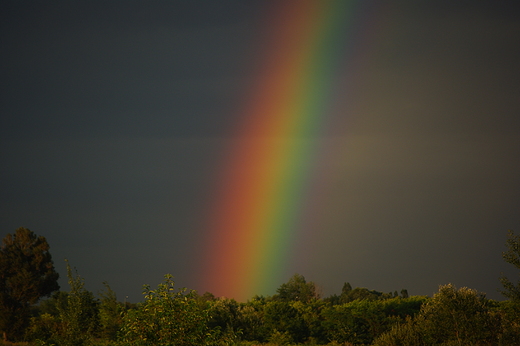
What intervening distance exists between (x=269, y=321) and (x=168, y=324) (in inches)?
1975

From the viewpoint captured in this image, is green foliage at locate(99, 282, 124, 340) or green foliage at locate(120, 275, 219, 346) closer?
green foliage at locate(120, 275, 219, 346)

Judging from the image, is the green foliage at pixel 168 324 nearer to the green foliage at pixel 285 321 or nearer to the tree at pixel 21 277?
the green foliage at pixel 285 321

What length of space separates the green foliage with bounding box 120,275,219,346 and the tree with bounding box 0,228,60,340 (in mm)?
53494

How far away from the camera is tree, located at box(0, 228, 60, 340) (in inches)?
2368

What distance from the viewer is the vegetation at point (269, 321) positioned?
14266 mm

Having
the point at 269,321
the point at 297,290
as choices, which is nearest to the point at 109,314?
the point at 269,321

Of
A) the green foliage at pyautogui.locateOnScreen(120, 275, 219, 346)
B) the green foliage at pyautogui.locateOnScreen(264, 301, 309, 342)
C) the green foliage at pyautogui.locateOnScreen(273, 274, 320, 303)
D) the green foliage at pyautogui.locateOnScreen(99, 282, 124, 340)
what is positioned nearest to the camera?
the green foliage at pyautogui.locateOnScreen(120, 275, 219, 346)

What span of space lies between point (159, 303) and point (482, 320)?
89.1ft

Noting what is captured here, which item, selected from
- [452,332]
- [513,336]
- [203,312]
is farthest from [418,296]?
[203,312]

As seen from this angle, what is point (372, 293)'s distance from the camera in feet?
383

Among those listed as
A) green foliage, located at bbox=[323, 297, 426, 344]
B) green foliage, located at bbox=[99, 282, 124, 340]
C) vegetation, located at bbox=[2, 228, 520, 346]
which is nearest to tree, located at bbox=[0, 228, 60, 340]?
vegetation, located at bbox=[2, 228, 520, 346]

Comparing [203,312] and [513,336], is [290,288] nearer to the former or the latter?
[513,336]

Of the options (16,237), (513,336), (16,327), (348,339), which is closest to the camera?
(513,336)

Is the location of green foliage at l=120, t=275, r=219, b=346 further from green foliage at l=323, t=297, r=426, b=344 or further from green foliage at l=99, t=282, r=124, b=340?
green foliage at l=323, t=297, r=426, b=344
